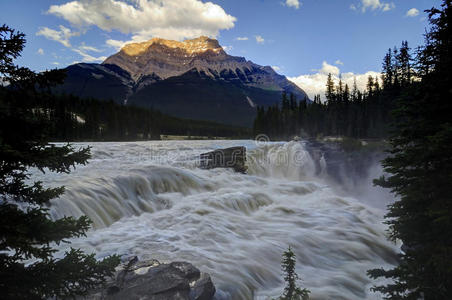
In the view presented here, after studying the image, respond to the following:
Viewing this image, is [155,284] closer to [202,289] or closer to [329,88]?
[202,289]

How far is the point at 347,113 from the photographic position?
7038cm

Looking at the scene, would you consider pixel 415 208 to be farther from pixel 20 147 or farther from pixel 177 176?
pixel 177 176

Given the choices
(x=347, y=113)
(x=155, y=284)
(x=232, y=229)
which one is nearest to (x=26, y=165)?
(x=155, y=284)

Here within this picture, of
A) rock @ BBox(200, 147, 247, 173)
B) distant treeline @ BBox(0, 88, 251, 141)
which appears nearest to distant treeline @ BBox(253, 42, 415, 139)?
rock @ BBox(200, 147, 247, 173)

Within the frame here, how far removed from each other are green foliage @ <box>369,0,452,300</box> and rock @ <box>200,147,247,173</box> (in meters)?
18.4

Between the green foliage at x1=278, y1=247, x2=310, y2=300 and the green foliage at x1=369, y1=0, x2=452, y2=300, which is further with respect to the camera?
the green foliage at x1=369, y1=0, x2=452, y2=300

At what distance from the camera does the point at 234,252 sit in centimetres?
1027

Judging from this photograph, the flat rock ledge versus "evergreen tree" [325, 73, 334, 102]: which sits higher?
"evergreen tree" [325, 73, 334, 102]

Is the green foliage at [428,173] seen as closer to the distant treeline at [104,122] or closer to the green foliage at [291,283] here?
the green foliage at [291,283]

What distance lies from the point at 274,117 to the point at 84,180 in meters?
92.4

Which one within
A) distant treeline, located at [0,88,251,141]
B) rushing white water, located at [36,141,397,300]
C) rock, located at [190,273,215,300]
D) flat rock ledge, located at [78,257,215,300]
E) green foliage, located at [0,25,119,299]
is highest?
distant treeline, located at [0,88,251,141]

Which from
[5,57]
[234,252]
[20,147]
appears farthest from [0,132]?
[234,252]

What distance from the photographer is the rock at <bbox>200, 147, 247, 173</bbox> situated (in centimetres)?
2514

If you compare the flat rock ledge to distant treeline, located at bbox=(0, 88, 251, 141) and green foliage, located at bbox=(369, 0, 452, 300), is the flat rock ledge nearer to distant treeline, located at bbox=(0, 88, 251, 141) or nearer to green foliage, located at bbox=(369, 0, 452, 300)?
green foliage, located at bbox=(369, 0, 452, 300)
